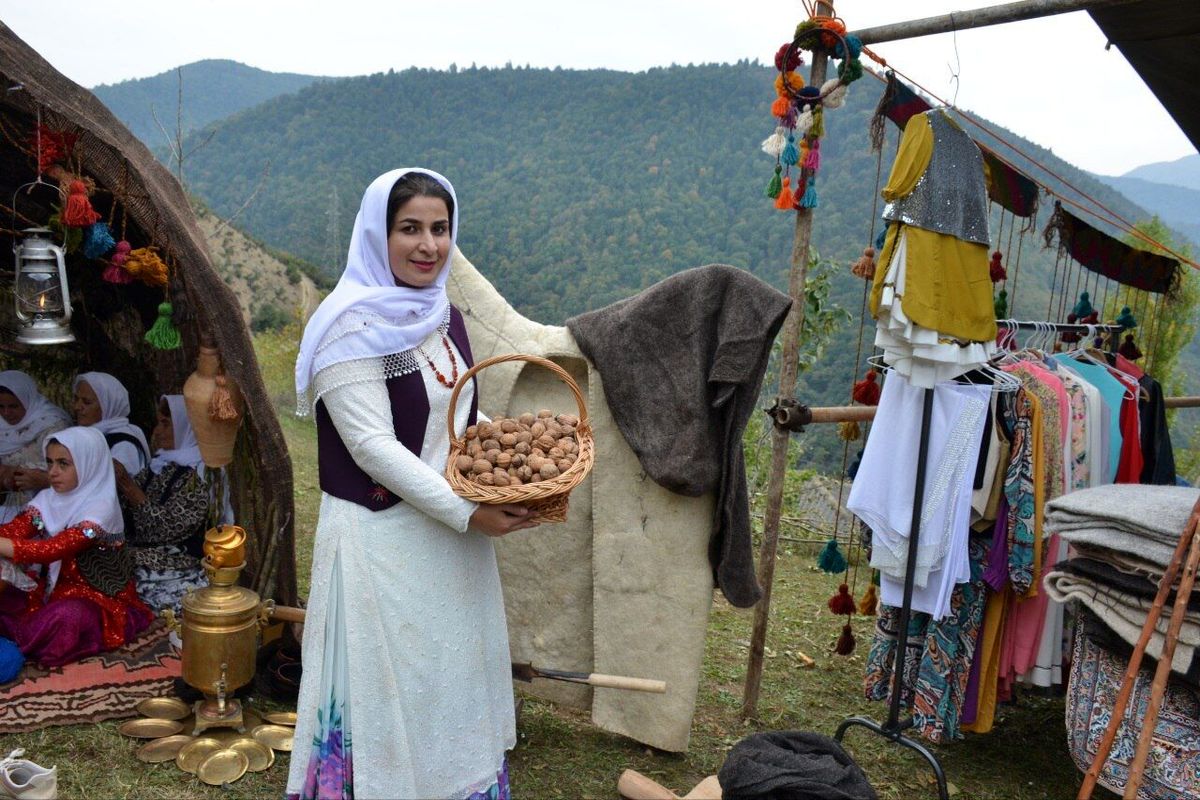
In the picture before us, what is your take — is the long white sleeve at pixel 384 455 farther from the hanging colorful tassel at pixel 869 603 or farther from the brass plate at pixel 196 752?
the hanging colorful tassel at pixel 869 603

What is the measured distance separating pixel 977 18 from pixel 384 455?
2805mm

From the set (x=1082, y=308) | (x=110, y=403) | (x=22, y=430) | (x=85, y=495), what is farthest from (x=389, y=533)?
(x=1082, y=308)

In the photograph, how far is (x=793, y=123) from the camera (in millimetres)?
3557

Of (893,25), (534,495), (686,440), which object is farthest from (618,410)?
(893,25)

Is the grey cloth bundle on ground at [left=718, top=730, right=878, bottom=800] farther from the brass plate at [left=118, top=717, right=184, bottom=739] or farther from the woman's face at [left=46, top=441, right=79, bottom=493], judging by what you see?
the woman's face at [left=46, top=441, right=79, bottom=493]

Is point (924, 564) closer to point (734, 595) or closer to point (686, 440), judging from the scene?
point (734, 595)

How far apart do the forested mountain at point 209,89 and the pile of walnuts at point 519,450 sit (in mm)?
37798

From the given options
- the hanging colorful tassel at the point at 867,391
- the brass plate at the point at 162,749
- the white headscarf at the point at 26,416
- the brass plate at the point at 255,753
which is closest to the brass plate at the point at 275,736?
the brass plate at the point at 255,753

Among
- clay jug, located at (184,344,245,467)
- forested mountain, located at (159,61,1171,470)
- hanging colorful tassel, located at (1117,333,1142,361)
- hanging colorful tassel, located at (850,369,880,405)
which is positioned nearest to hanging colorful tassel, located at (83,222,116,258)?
clay jug, located at (184,344,245,467)

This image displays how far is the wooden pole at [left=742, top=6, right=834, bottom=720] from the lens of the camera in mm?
3615

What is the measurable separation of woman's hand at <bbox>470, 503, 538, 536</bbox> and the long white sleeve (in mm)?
33

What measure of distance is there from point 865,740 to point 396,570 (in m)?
2.62

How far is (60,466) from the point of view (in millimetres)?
4090

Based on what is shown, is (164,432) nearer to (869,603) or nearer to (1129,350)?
(869,603)
